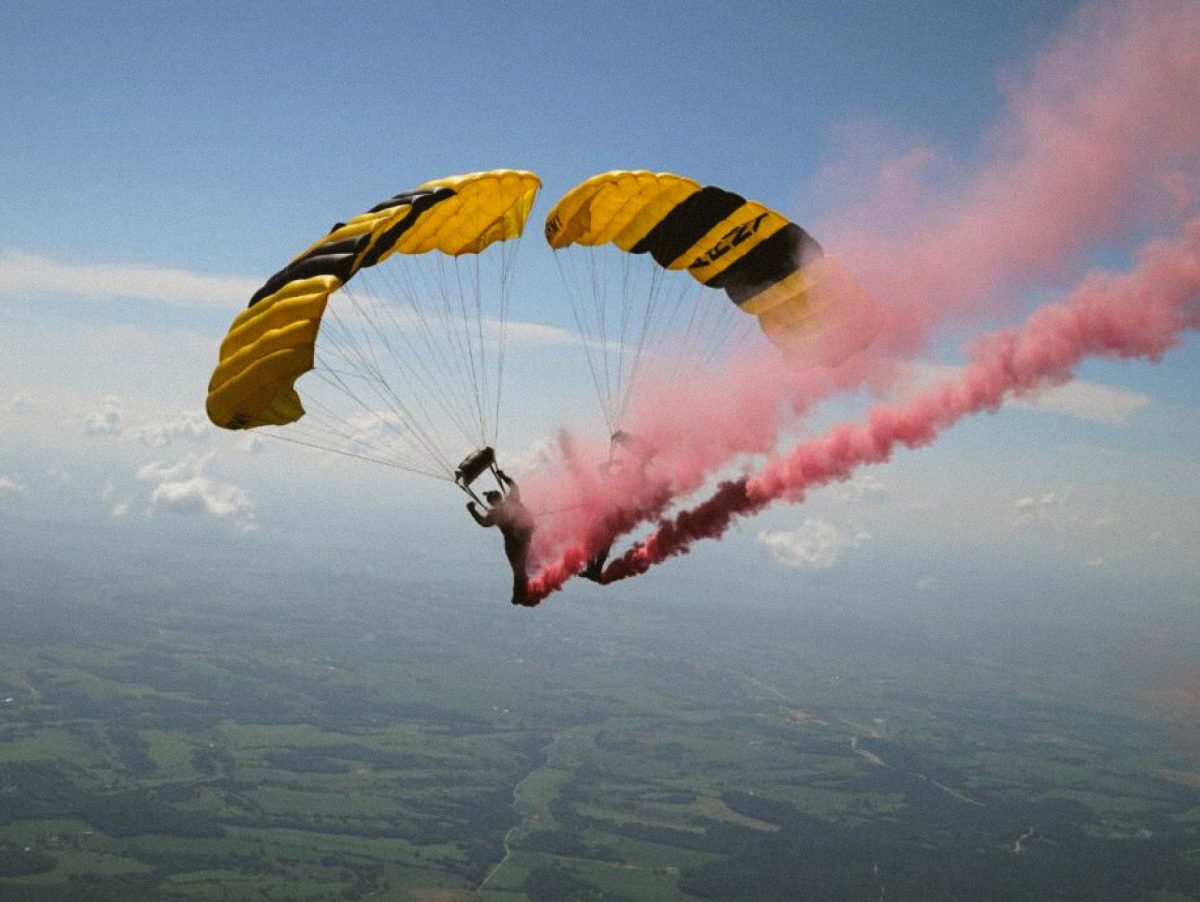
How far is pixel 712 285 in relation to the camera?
2033cm

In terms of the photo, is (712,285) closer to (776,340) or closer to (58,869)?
(776,340)

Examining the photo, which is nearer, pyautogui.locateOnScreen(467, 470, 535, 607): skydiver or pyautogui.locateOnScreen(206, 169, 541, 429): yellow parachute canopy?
pyautogui.locateOnScreen(206, 169, 541, 429): yellow parachute canopy

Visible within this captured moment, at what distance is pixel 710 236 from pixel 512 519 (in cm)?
822

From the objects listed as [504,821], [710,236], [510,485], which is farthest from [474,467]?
[504,821]

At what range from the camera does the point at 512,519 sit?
18250 mm

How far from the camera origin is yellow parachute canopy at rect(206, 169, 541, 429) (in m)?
15.2

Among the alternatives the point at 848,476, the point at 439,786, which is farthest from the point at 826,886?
the point at 848,476

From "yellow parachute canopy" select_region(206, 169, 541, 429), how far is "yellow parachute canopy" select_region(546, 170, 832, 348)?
2.35 m

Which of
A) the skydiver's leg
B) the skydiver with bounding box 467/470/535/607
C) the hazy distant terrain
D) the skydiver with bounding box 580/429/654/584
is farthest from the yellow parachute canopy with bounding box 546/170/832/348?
the hazy distant terrain

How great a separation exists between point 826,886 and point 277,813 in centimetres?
9247

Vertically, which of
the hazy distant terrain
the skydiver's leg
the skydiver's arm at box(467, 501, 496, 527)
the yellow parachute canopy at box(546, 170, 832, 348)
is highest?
the yellow parachute canopy at box(546, 170, 832, 348)

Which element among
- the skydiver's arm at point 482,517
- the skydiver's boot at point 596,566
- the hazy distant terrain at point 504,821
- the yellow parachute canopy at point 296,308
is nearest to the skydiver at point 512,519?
the skydiver's arm at point 482,517

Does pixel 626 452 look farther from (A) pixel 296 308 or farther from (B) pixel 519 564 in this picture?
(A) pixel 296 308

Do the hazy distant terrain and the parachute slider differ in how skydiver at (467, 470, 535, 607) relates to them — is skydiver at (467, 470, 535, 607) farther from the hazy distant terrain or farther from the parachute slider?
the hazy distant terrain
